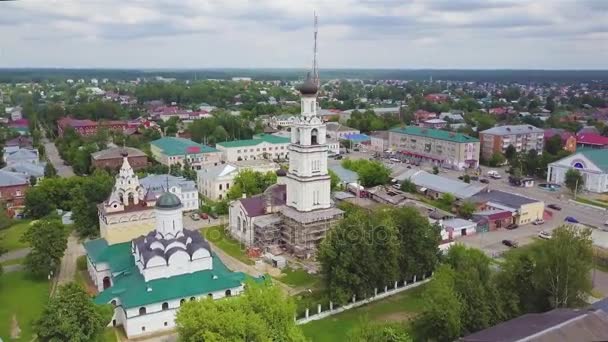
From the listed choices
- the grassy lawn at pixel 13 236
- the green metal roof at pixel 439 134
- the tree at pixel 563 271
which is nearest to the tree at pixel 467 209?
the tree at pixel 563 271

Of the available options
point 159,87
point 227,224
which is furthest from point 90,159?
point 159,87

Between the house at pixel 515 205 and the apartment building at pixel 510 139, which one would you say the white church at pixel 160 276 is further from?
the apartment building at pixel 510 139

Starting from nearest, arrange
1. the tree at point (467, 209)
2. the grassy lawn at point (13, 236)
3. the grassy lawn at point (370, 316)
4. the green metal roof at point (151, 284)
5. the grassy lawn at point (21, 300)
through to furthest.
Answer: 1. the grassy lawn at point (370, 316)
2. the grassy lawn at point (21, 300)
3. the green metal roof at point (151, 284)
4. the grassy lawn at point (13, 236)
5. the tree at point (467, 209)

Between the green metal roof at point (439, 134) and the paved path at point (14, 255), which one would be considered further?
the green metal roof at point (439, 134)

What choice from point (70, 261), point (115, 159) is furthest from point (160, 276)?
point (115, 159)

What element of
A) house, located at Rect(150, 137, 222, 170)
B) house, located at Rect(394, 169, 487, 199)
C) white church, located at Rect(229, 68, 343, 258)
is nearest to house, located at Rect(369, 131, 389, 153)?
house, located at Rect(394, 169, 487, 199)
